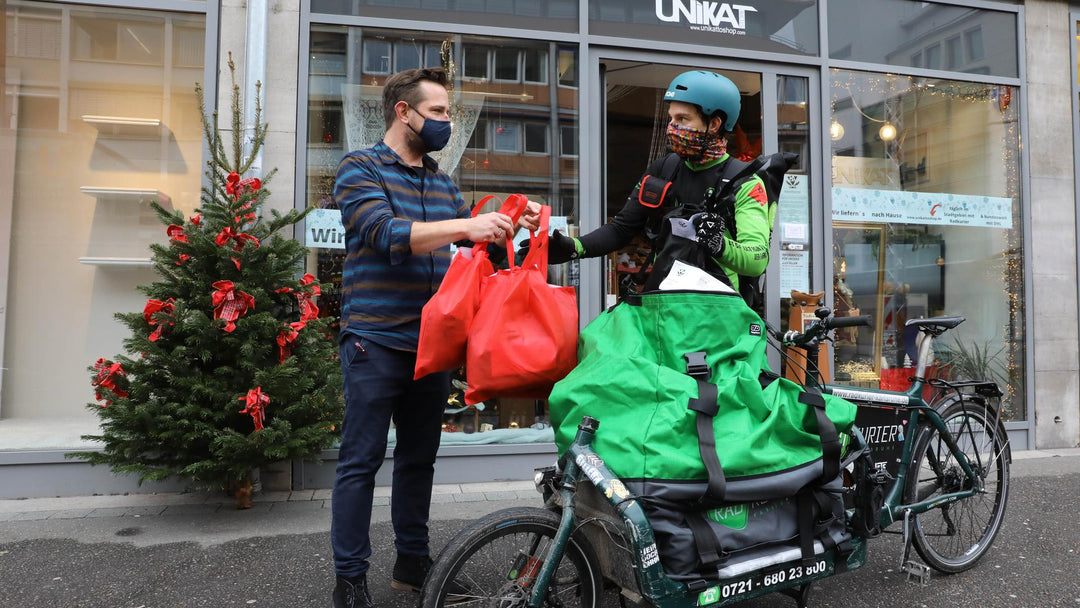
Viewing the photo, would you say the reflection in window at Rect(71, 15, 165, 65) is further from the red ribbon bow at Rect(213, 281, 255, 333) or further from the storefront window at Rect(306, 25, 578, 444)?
the red ribbon bow at Rect(213, 281, 255, 333)

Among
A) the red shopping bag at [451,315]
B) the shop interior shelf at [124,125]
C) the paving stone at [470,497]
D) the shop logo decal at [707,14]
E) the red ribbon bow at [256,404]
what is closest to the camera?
the red shopping bag at [451,315]

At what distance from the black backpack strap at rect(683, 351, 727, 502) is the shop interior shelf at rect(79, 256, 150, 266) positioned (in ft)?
14.2

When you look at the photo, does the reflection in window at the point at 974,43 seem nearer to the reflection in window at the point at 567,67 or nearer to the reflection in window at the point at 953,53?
the reflection in window at the point at 953,53

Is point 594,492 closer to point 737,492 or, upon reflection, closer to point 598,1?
point 737,492

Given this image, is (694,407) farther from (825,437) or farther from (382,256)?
(382,256)

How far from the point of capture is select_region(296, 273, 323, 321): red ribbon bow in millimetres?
4273

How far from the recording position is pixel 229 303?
396cm

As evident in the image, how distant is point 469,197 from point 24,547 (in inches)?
136

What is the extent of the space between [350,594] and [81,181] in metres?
4.16

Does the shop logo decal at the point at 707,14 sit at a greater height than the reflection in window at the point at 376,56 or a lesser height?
greater

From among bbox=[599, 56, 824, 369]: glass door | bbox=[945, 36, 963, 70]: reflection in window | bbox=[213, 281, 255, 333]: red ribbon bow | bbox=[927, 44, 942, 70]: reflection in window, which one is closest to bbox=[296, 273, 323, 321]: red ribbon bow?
bbox=[213, 281, 255, 333]: red ribbon bow

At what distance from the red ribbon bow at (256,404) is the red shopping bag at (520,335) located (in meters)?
1.96

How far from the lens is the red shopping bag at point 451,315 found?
233 centimetres

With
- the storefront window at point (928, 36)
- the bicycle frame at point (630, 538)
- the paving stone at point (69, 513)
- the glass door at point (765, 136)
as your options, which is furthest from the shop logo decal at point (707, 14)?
the paving stone at point (69, 513)
